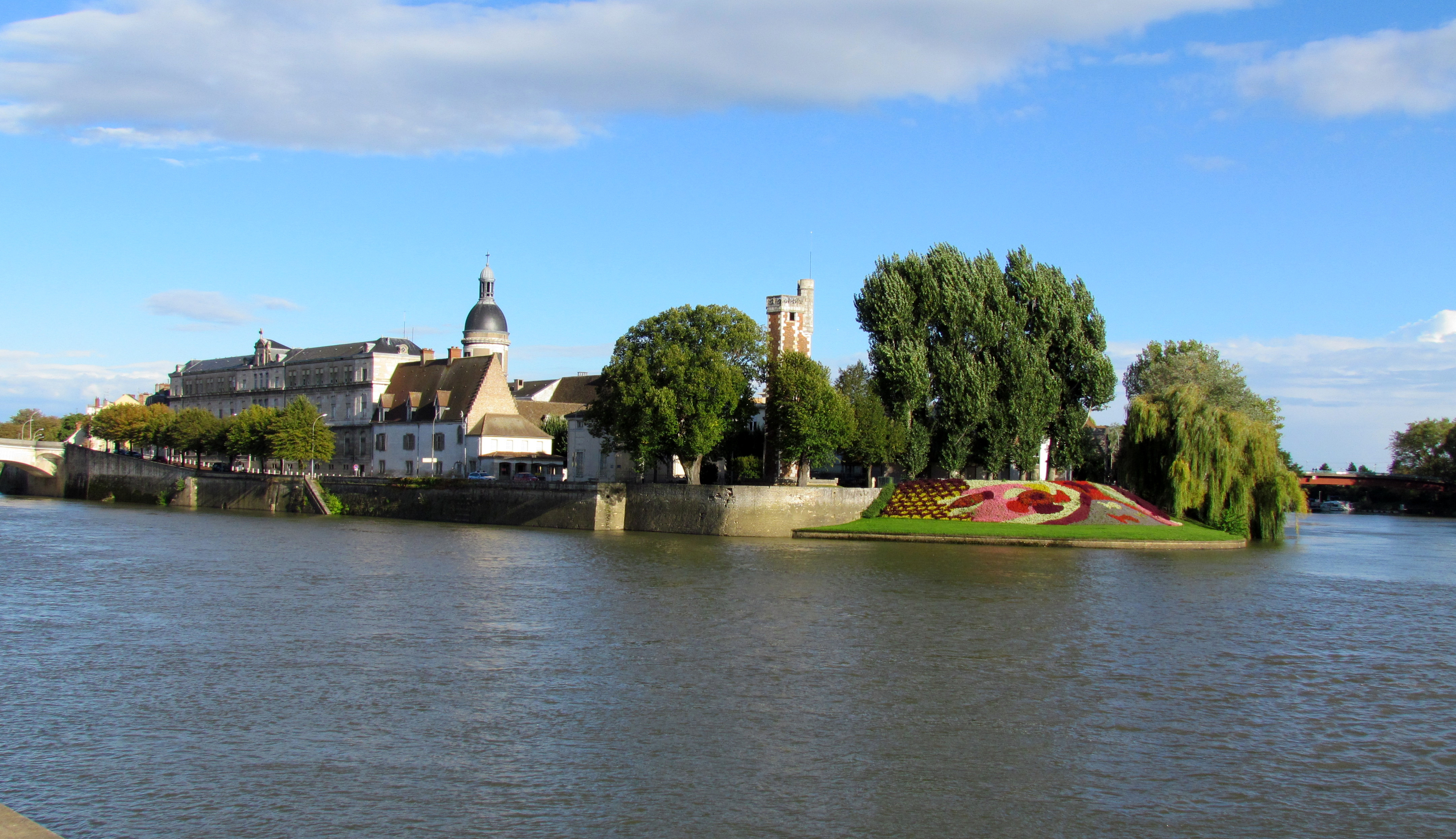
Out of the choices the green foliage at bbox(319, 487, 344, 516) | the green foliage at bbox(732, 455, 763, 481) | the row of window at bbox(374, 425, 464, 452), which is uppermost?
the row of window at bbox(374, 425, 464, 452)

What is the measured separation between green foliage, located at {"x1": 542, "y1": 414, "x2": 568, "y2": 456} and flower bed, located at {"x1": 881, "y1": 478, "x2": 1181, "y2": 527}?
32.4 metres

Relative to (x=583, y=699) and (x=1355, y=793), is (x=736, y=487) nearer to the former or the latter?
(x=583, y=699)

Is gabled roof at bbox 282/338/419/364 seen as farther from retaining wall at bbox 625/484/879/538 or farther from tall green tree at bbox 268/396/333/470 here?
Answer: retaining wall at bbox 625/484/879/538

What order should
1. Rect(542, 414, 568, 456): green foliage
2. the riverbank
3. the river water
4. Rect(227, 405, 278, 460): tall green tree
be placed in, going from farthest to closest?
Rect(227, 405, 278, 460): tall green tree < Rect(542, 414, 568, 456): green foliage < the riverbank < the river water

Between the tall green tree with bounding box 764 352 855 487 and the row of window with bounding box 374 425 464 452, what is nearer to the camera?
the tall green tree with bounding box 764 352 855 487

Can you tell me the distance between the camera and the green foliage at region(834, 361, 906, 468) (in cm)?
6956

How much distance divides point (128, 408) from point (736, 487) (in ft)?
274

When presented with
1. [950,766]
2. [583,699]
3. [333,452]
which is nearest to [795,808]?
[950,766]

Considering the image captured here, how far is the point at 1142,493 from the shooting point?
6681cm

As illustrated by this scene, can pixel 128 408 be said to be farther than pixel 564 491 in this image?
Yes

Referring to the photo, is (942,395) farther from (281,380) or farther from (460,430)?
(281,380)

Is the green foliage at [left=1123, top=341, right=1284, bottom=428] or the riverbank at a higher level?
the green foliage at [left=1123, top=341, right=1284, bottom=428]

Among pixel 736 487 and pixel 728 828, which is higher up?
pixel 736 487

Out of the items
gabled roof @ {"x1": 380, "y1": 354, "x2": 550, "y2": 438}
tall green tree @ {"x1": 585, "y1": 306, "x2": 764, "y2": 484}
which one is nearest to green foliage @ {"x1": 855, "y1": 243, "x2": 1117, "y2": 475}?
tall green tree @ {"x1": 585, "y1": 306, "x2": 764, "y2": 484}
